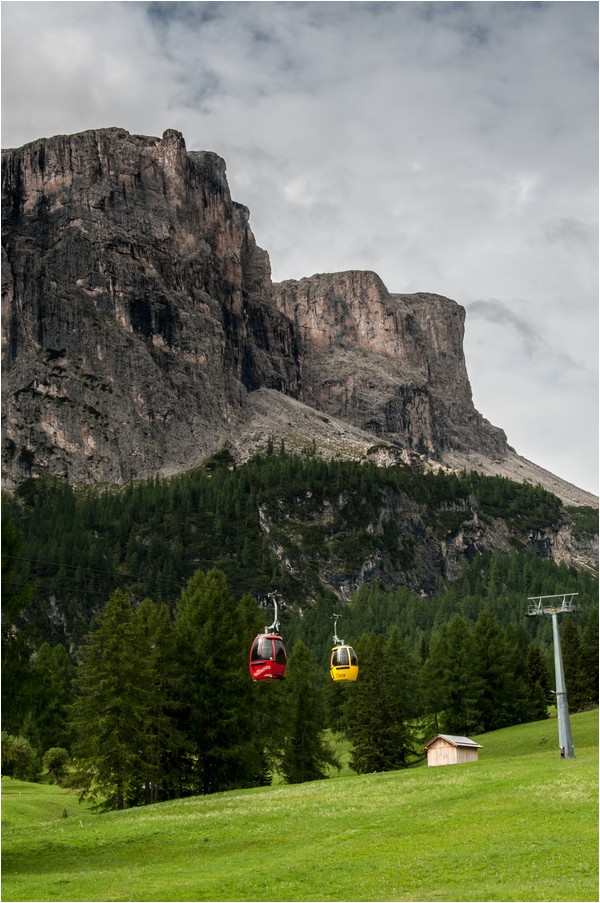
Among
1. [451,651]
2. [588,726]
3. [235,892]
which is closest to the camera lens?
[235,892]

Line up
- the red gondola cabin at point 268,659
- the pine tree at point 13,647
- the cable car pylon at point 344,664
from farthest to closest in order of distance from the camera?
the cable car pylon at point 344,664, the red gondola cabin at point 268,659, the pine tree at point 13,647

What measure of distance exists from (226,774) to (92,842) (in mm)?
24219

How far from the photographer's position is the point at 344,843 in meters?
42.0

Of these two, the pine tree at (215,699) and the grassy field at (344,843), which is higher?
the pine tree at (215,699)

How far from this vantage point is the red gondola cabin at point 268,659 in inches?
2014

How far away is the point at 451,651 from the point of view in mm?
99938

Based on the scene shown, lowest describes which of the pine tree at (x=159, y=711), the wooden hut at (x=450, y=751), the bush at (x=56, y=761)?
the bush at (x=56, y=761)

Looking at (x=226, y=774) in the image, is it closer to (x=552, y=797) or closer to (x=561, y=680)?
(x=561, y=680)

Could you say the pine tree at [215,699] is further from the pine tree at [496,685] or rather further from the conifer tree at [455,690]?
the pine tree at [496,685]

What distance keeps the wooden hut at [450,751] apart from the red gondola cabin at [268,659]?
2508 cm

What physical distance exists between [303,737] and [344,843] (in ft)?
134

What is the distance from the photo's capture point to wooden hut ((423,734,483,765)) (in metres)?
72.7

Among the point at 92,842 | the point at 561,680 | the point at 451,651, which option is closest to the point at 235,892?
the point at 92,842

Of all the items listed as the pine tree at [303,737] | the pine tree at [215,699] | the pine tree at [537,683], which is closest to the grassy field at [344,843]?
the pine tree at [215,699]
